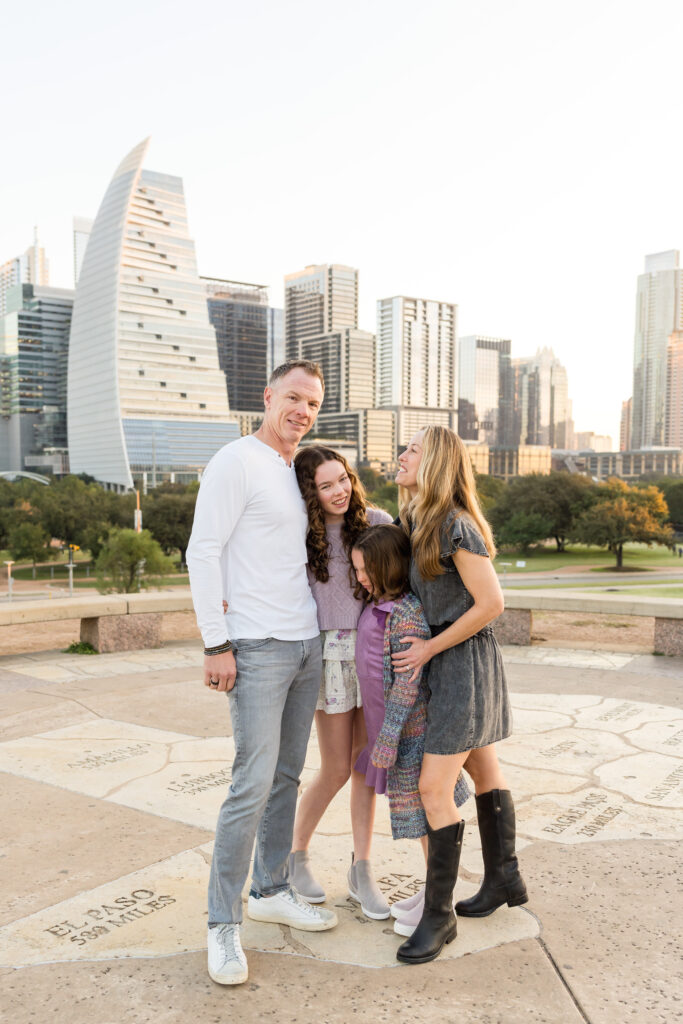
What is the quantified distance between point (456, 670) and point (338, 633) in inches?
17.6

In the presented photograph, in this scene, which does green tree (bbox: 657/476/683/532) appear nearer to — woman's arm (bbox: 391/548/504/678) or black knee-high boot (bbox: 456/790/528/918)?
black knee-high boot (bbox: 456/790/528/918)

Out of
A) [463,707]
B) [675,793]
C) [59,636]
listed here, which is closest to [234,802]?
[463,707]

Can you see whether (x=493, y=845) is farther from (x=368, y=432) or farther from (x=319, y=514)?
(x=368, y=432)

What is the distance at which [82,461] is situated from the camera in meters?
140

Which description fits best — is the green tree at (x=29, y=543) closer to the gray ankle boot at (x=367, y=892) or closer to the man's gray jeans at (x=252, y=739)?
the gray ankle boot at (x=367, y=892)

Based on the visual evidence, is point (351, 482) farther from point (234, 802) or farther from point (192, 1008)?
point (192, 1008)

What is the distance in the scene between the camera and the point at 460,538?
2.65 metres

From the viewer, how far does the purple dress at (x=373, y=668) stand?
8.98 feet

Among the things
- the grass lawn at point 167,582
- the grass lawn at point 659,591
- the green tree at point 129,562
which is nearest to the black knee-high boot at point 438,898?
the grass lawn at point 659,591

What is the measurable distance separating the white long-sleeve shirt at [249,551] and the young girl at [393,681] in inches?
8.9

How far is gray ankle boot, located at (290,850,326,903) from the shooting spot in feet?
9.81

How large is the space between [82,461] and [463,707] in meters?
145

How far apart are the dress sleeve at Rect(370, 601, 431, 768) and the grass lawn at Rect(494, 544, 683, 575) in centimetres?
5144

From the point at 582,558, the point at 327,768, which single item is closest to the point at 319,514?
the point at 327,768
